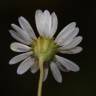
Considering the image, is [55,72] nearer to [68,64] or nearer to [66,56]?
[68,64]

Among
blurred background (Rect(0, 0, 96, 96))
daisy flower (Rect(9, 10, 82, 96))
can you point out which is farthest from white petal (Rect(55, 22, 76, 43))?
blurred background (Rect(0, 0, 96, 96))

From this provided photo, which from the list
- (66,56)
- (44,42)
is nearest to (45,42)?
(44,42)

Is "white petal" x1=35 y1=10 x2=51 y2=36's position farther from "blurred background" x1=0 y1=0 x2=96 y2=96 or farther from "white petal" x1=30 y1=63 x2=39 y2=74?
"blurred background" x1=0 y1=0 x2=96 y2=96

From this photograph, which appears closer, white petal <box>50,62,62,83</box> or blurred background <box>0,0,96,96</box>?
white petal <box>50,62,62,83</box>

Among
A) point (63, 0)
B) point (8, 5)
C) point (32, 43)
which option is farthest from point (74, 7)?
point (32, 43)

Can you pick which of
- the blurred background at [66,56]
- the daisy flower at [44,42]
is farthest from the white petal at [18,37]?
the blurred background at [66,56]

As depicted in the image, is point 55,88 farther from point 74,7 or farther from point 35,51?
point 35,51
